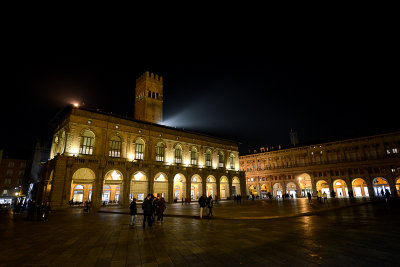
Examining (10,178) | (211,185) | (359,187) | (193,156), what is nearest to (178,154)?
(193,156)

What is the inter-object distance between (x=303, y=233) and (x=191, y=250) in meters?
5.03

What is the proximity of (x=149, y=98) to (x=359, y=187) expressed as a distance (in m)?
53.6

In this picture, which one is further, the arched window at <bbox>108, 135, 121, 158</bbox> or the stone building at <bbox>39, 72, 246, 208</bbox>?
the arched window at <bbox>108, 135, 121, 158</bbox>

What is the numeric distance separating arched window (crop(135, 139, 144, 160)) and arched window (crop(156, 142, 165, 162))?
281 cm

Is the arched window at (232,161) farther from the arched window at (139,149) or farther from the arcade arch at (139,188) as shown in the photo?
the arched window at (139,149)

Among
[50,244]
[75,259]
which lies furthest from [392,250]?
[50,244]

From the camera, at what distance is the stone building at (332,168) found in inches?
1761

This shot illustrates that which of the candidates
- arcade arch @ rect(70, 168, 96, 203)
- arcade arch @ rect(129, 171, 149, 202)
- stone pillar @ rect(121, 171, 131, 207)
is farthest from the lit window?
arcade arch @ rect(70, 168, 96, 203)

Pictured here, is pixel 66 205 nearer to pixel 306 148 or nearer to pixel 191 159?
pixel 191 159

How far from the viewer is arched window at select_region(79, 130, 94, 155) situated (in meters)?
28.8

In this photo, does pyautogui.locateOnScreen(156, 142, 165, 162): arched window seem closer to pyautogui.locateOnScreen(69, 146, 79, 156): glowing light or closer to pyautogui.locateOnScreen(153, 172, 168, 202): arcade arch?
pyautogui.locateOnScreen(153, 172, 168, 202): arcade arch

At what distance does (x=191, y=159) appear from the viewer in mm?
40844

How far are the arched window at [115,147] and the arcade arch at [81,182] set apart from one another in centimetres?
384

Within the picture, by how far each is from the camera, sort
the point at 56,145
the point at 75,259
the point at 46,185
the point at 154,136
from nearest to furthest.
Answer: the point at 75,259 < the point at 46,185 < the point at 56,145 < the point at 154,136
